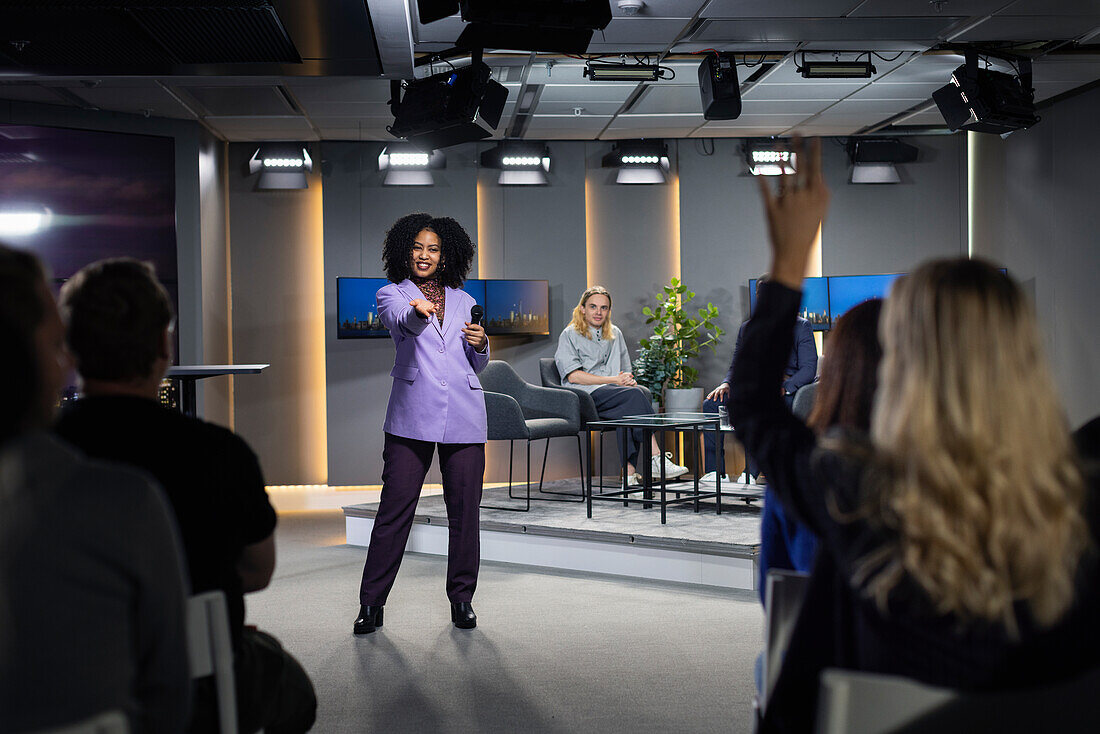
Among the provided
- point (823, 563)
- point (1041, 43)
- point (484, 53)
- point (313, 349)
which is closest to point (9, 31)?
point (484, 53)

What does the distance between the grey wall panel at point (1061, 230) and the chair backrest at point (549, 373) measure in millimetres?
3455

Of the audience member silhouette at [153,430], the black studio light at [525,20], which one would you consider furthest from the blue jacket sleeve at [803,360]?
the audience member silhouette at [153,430]

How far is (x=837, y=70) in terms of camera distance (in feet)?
20.6

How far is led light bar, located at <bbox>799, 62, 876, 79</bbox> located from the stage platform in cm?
271

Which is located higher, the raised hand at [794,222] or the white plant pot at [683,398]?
the raised hand at [794,222]

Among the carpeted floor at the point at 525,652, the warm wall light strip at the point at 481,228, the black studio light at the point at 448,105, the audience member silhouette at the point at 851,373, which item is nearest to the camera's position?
the audience member silhouette at the point at 851,373

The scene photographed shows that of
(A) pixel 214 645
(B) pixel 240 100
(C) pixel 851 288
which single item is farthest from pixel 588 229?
(A) pixel 214 645

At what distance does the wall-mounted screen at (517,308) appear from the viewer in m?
8.30

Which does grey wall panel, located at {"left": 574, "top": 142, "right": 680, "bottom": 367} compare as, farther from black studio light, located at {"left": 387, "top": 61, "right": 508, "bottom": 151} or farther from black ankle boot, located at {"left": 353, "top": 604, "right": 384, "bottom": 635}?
black ankle boot, located at {"left": 353, "top": 604, "right": 384, "bottom": 635}

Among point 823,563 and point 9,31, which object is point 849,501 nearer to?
point 823,563

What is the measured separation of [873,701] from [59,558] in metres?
0.97

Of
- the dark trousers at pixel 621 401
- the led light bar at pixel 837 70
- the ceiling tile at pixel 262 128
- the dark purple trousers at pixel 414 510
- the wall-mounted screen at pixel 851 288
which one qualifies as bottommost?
the dark purple trousers at pixel 414 510

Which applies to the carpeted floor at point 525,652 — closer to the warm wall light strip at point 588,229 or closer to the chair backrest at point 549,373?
the chair backrest at point 549,373

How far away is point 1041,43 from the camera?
6191 millimetres
